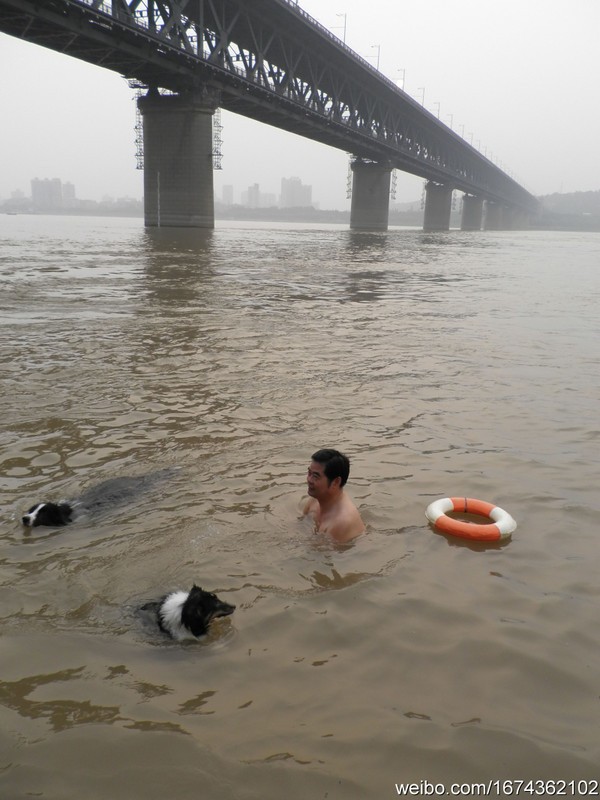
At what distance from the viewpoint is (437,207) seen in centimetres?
10081

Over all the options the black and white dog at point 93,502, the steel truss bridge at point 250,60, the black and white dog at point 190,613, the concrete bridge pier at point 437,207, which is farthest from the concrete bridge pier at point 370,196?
the black and white dog at point 190,613

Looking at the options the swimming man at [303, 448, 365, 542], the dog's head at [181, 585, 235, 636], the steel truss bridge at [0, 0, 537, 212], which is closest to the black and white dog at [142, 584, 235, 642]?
the dog's head at [181, 585, 235, 636]

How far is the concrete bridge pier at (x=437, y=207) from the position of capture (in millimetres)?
100250

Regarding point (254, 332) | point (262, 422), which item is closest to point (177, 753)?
A: point (262, 422)

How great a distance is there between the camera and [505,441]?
541cm

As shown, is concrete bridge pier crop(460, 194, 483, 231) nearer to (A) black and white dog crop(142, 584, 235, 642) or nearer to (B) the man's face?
(B) the man's face

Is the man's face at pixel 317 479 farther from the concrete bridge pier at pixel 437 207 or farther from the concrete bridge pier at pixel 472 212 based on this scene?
the concrete bridge pier at pixel 472 212

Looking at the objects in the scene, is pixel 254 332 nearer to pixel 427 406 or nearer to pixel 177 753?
pixel 427 406

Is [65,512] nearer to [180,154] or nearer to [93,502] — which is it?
[93,502]

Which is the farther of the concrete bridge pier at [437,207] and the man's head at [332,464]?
the concrete bridge pier at [437,207]

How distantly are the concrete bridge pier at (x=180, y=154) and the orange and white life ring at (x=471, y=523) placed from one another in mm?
44206

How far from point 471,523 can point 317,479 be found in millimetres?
1038

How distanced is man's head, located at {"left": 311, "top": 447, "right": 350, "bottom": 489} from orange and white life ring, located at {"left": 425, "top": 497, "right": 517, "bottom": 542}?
656mm

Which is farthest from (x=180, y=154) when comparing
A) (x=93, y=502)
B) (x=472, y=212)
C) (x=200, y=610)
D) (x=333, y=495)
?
(x=472, y=212)
